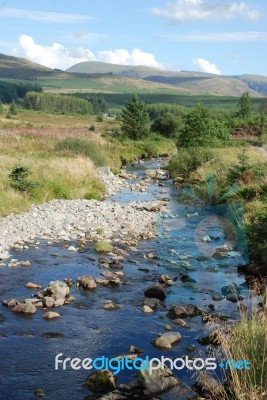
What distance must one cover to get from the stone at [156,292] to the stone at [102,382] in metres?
4.32

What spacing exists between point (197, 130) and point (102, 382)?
114 ft

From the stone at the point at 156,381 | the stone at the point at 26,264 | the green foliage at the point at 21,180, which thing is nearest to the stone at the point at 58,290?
the stone at the point at 26,264

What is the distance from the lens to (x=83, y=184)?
1075 inches

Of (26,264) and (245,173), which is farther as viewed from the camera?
(245,173)

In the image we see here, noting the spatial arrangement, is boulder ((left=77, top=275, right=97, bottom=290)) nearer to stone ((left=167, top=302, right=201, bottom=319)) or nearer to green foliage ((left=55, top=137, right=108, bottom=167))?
stone ((left=167, top=302, right=201, bottom=319))

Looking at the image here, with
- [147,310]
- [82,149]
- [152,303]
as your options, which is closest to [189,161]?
[82,149]

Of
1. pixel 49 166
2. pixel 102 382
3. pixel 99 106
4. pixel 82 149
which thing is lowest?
pixel 102 382

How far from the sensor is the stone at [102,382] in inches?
338

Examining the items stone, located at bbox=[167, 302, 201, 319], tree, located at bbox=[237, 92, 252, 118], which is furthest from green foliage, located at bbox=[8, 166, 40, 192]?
tree, located at bbox=[237, 92, 252, 118]

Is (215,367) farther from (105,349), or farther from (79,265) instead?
(79,265)

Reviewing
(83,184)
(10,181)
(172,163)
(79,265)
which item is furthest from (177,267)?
(172,163)

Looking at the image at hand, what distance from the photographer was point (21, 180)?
2316 cm

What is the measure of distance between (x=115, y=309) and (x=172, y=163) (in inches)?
1028

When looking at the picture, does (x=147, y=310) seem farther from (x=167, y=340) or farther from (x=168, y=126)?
(x=168, y=126)
